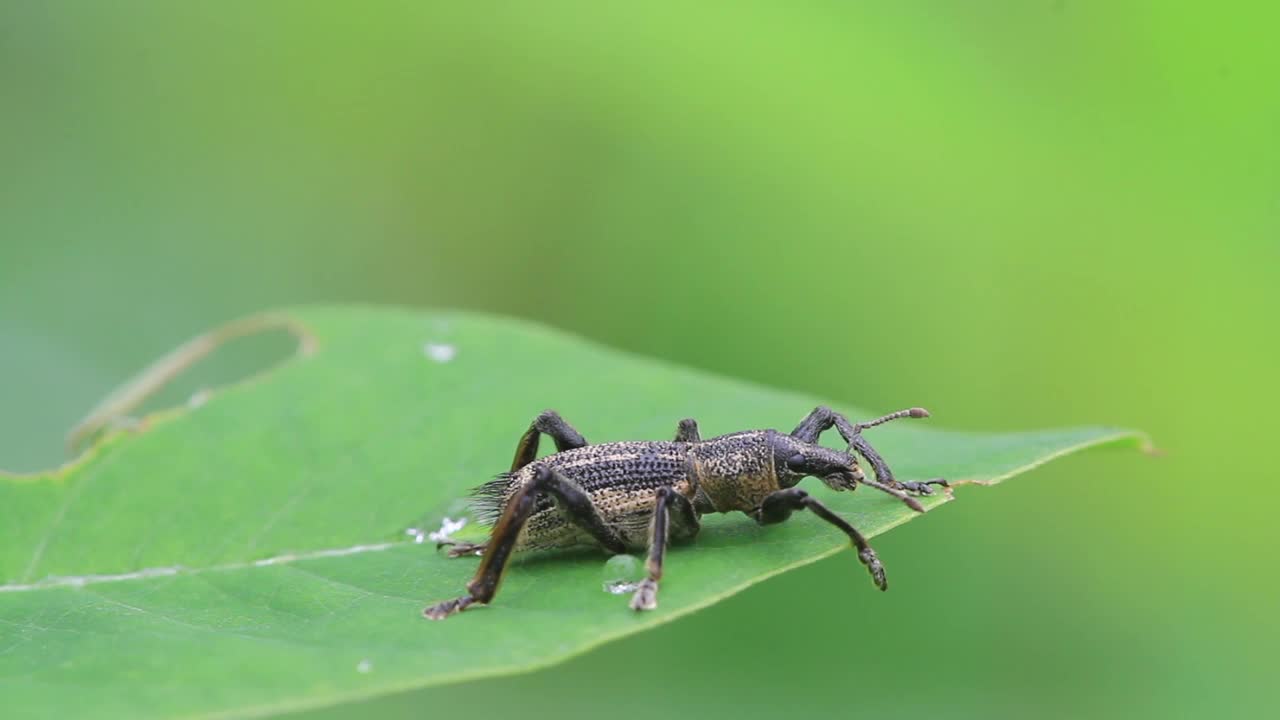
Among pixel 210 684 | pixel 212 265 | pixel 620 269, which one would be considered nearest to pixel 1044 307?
pixel 620 269

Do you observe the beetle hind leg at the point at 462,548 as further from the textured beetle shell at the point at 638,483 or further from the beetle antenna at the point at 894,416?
the beetle antenna at the point at 894,416

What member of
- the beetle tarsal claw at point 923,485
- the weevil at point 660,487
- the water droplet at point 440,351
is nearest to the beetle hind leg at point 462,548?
the weevil at point 660,487

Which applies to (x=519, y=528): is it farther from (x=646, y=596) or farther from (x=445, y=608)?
(x=646, y=596)

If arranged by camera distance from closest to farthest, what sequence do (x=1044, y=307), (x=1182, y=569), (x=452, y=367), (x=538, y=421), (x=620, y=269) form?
(x=538, y=421) → (x=452, y=367) → (x=1182, y=569) → (x=1044, y=307) → (x=620, y=269)

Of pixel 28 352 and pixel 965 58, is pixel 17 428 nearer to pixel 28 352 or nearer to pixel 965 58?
pixel 28 352

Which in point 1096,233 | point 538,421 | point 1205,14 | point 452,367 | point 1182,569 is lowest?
point 1182,569
